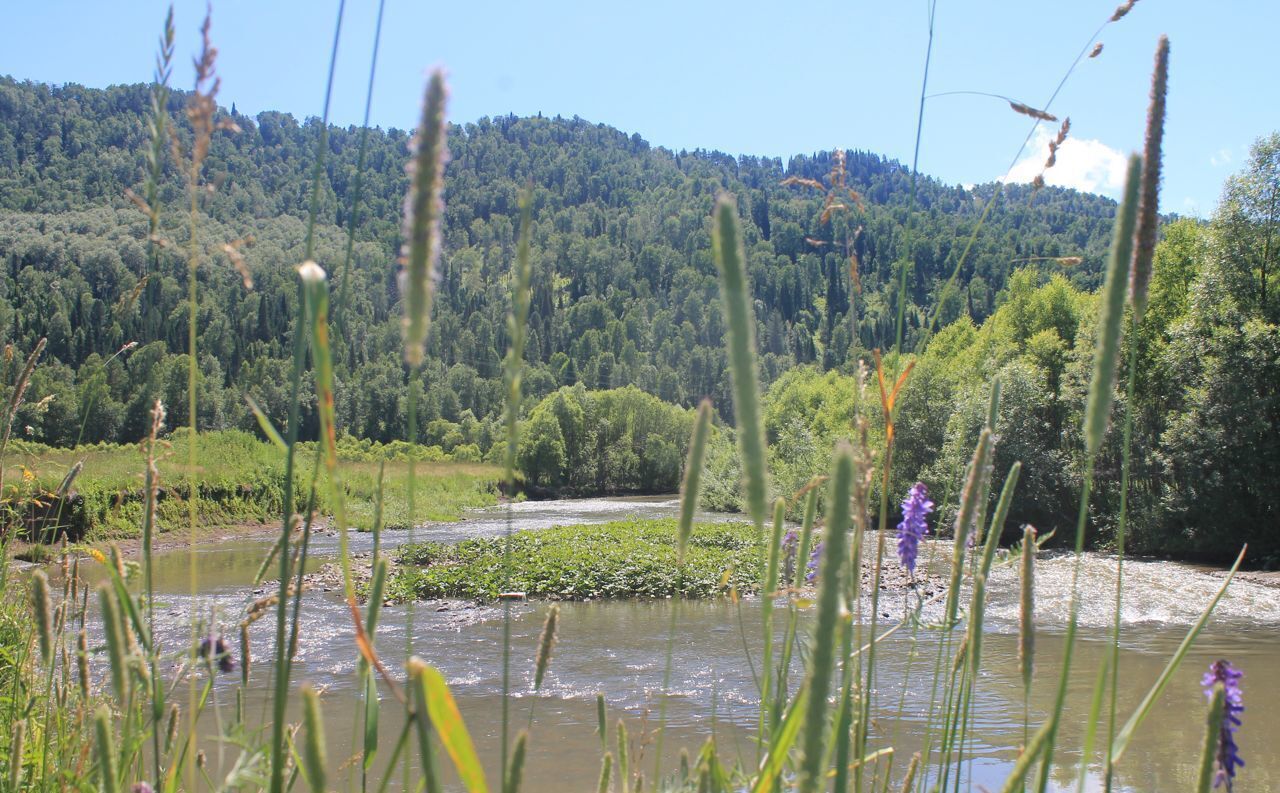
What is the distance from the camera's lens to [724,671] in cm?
1353

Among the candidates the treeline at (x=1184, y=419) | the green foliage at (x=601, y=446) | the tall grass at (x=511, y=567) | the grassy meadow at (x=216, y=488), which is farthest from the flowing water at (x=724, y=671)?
the green foliage at (x=601, y=446)

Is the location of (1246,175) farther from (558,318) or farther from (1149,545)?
(558,318)

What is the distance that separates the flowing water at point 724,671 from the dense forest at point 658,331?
4.22 metres

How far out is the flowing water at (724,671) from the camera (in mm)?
9977

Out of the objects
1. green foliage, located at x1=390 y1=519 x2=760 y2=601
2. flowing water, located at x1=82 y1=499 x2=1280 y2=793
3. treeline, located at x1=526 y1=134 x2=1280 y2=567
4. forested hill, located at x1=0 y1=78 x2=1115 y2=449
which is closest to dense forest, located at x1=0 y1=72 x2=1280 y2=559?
treeline, located at x1=526 y1=134 x2=1280 y2=567

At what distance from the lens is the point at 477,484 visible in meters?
55.9

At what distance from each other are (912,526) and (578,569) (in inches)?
715

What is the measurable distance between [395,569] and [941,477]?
16.4m

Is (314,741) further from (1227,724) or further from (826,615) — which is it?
(1227,724)

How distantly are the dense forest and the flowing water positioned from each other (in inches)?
166

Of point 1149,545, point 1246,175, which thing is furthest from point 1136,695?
point 1246,175

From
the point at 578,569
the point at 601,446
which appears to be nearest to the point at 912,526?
the point at 578,569

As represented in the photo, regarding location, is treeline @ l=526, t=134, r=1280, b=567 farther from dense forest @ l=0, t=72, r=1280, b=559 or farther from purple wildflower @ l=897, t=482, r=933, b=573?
purple wildflower @ l=897, t=482, r=933, b=573

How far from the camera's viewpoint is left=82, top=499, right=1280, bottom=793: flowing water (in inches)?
393
